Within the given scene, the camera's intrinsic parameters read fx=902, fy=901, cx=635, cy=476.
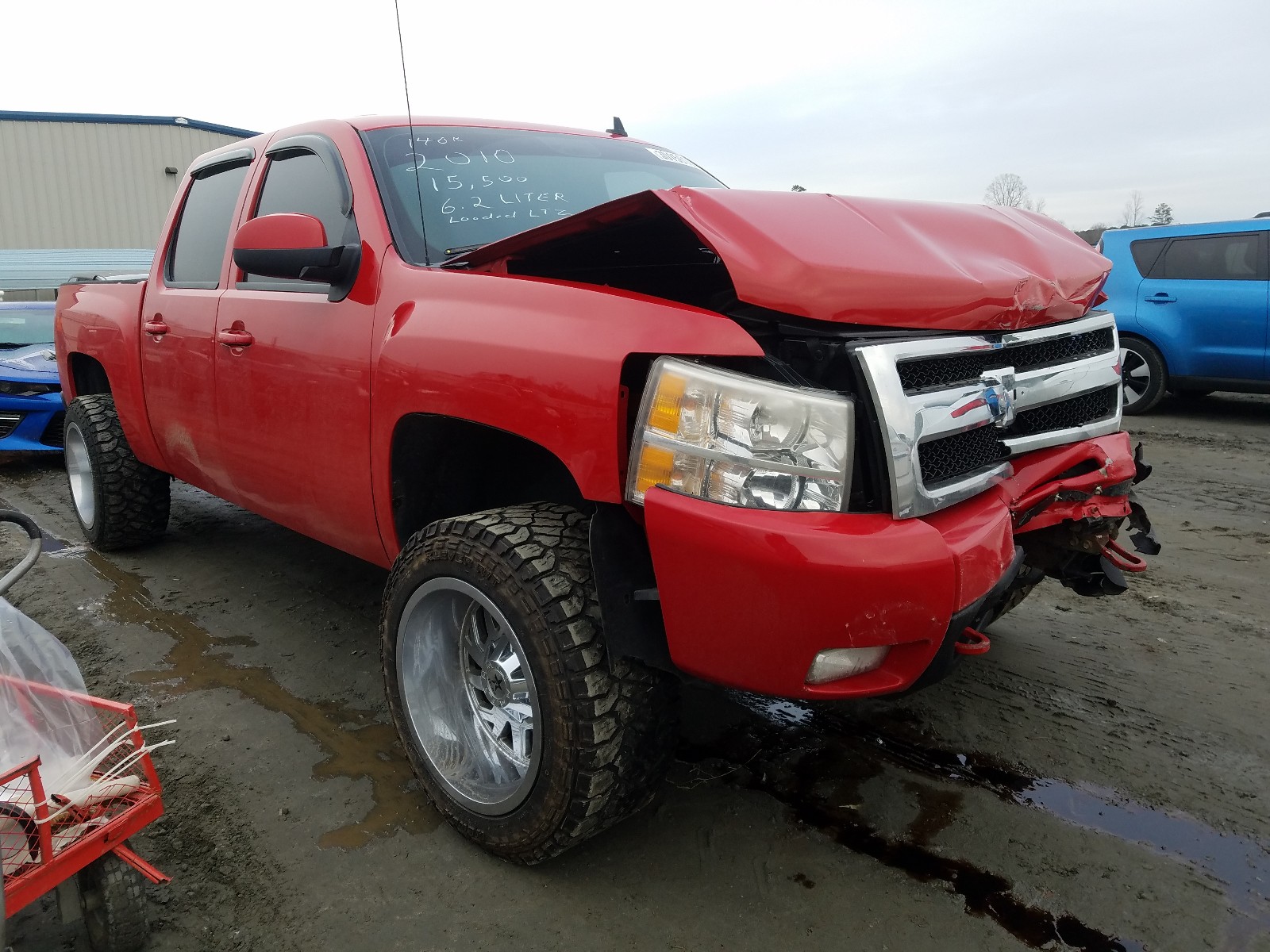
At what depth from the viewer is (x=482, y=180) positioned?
2.87m

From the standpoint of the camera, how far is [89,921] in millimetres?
1882

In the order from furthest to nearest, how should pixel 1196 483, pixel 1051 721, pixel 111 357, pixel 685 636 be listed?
1. pixel 1196 483
2. pixel 111 357
3. pixel 1051 721
4. pixel 685 636

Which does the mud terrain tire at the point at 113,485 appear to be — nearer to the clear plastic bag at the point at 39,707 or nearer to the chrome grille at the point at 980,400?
the clear plastic bag at the point at 39,707

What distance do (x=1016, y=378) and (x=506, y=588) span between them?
1316 millimetres

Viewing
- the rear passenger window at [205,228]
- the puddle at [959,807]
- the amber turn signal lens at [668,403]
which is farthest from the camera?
the rear passenger window at [205,228]

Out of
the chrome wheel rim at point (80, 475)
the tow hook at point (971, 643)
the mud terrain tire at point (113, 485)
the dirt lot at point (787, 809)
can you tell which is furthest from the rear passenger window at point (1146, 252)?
the chrome wheel rim at point (80, 475)

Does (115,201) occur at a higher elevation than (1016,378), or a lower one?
higher

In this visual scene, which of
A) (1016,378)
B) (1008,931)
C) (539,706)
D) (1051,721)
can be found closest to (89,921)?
(539,706)

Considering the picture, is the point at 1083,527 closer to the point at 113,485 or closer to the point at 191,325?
the point at 191,325

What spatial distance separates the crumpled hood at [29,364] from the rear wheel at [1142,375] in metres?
8.80

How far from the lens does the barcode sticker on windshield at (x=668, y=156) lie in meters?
3.65

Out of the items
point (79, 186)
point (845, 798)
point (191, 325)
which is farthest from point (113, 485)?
point (79, 186)

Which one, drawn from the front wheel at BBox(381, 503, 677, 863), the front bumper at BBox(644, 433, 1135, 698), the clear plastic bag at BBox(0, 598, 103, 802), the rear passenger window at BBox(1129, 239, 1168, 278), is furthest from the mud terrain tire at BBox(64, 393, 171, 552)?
the rear passenger window at BBox(1129, 239, 1168, 278)

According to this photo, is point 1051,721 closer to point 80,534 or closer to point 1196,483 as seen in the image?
point 1196,483
